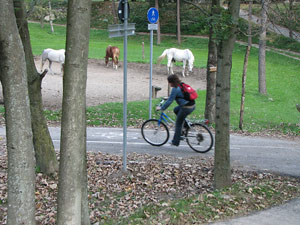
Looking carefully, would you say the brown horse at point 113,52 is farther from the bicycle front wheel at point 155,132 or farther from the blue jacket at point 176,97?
the blue jacket at point 176,97

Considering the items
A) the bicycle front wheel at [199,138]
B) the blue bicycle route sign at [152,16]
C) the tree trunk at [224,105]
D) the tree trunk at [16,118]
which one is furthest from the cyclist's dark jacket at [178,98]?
the tree trunk at [16,118]

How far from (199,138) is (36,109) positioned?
14.0 ft

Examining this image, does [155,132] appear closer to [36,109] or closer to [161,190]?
[161,190]

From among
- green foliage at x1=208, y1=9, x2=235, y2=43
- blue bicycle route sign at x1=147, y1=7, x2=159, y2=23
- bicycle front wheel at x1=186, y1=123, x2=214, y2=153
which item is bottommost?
bicycle front wheel at x1=186, y1=123, x2=214, y2=153

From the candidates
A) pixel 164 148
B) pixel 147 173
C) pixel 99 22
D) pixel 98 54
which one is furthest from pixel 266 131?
pixel 99 22

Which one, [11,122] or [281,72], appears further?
[281,72]

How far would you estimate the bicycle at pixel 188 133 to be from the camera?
10164mm

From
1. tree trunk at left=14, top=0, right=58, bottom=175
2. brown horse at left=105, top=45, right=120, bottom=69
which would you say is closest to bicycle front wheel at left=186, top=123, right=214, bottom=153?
tree trunk at left=14, top=0, right=58, bottom=175

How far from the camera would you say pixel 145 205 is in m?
6.80

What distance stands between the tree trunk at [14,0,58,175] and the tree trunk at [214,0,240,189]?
3.22m

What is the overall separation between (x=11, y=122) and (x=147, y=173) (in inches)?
165

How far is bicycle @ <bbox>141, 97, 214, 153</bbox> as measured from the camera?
33.3 ft

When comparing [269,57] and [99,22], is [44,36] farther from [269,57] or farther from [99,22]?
[269,57]

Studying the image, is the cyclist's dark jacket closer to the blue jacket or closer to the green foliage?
the blue jacket
